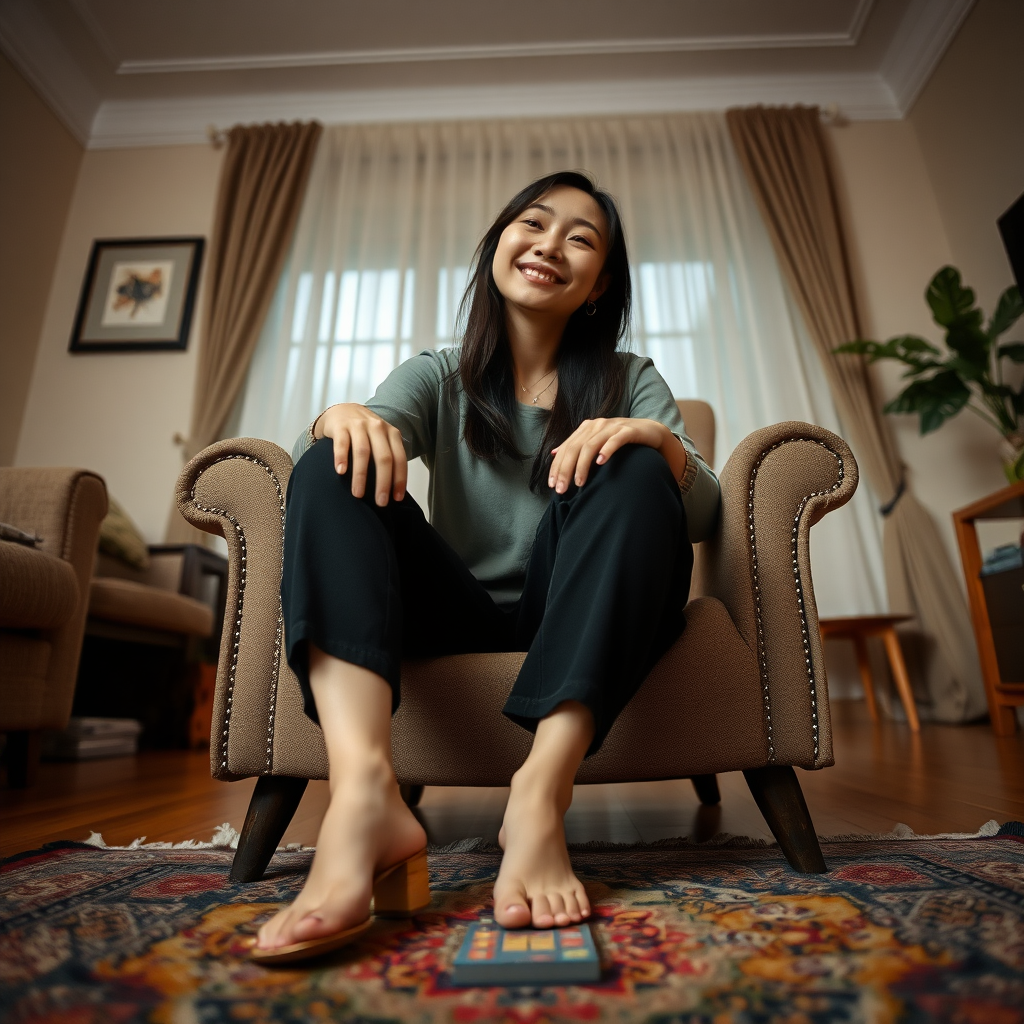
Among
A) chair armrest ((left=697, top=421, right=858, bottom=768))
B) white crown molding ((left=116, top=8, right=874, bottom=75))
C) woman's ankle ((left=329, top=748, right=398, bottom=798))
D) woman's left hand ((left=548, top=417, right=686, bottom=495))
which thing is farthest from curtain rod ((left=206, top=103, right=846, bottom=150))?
woman's ankle ((left=329, top=748, right=398, bottom=798))

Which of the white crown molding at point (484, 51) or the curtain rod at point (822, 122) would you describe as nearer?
the white crown molding at point (484, 51)

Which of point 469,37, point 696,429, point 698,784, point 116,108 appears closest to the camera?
point 698,784

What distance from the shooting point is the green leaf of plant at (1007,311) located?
8.58 feet

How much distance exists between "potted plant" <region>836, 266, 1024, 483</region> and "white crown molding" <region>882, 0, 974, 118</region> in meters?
1.18

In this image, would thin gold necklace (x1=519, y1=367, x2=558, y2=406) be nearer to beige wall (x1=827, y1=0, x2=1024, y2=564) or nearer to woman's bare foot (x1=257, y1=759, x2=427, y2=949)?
woman's bare foot (x1=257, y1=759, x2=427, y2=949)

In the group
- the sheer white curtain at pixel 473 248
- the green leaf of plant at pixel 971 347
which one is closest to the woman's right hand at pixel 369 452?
the sheer white curtain at pixel 473 248

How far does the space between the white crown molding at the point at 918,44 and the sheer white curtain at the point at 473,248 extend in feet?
2.71

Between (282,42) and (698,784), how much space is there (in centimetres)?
364

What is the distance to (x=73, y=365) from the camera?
3.43m

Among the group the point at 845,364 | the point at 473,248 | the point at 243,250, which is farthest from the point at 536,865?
the point at 243,250

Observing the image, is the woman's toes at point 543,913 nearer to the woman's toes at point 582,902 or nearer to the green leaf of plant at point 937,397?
the woman's toes at point 582,902

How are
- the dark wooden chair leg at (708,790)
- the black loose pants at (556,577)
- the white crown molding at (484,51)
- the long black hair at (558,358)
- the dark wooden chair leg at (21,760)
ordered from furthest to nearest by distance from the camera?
the white crown molding at (484,51) → the dark wooden chair leg at (21,760) → the dark wooden chair leg at (708,790) → the long black hair at (558,358) → the black loose pants at (556,577)

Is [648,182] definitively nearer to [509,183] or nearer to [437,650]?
[509,183]

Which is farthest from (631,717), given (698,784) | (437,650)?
(698,784)
